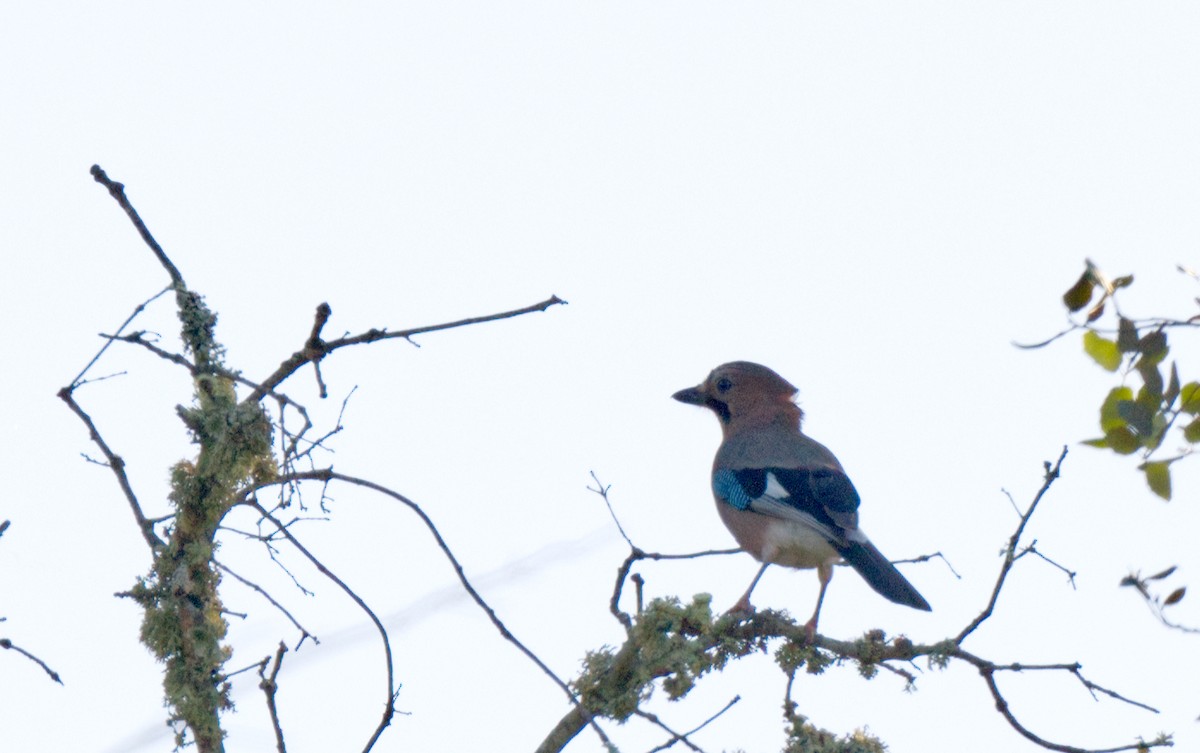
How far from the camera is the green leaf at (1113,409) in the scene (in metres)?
2.85

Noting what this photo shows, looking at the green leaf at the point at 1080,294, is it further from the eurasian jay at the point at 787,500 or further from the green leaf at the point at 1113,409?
the eurasian jay at the point at 787,500

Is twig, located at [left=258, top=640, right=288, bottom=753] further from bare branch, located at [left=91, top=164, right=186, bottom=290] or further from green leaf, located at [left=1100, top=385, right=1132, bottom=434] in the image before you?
green leaf, located at [left=1100, top=385, right=1132, bottom=434]

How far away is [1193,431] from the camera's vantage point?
289cm

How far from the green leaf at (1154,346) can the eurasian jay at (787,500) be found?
2.30m

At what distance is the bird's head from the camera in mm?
7141

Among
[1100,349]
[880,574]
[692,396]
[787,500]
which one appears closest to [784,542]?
[787,500]

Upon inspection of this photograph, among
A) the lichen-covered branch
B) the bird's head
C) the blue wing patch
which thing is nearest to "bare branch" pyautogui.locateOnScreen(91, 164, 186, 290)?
the lichen-covered branch

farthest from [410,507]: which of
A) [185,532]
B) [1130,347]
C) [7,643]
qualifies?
[1130,347]

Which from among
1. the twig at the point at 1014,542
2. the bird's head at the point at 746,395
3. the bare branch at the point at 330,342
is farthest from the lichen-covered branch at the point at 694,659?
the bird's head at the point at 746,395

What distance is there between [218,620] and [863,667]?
1.89 m

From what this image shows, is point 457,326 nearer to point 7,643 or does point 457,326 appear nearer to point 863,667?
point 7,643

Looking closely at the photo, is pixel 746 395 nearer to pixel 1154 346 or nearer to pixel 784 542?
pixel 784 542

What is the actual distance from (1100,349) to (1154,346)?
133mm

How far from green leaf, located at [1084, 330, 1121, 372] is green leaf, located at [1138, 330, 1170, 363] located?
0.09 metres
